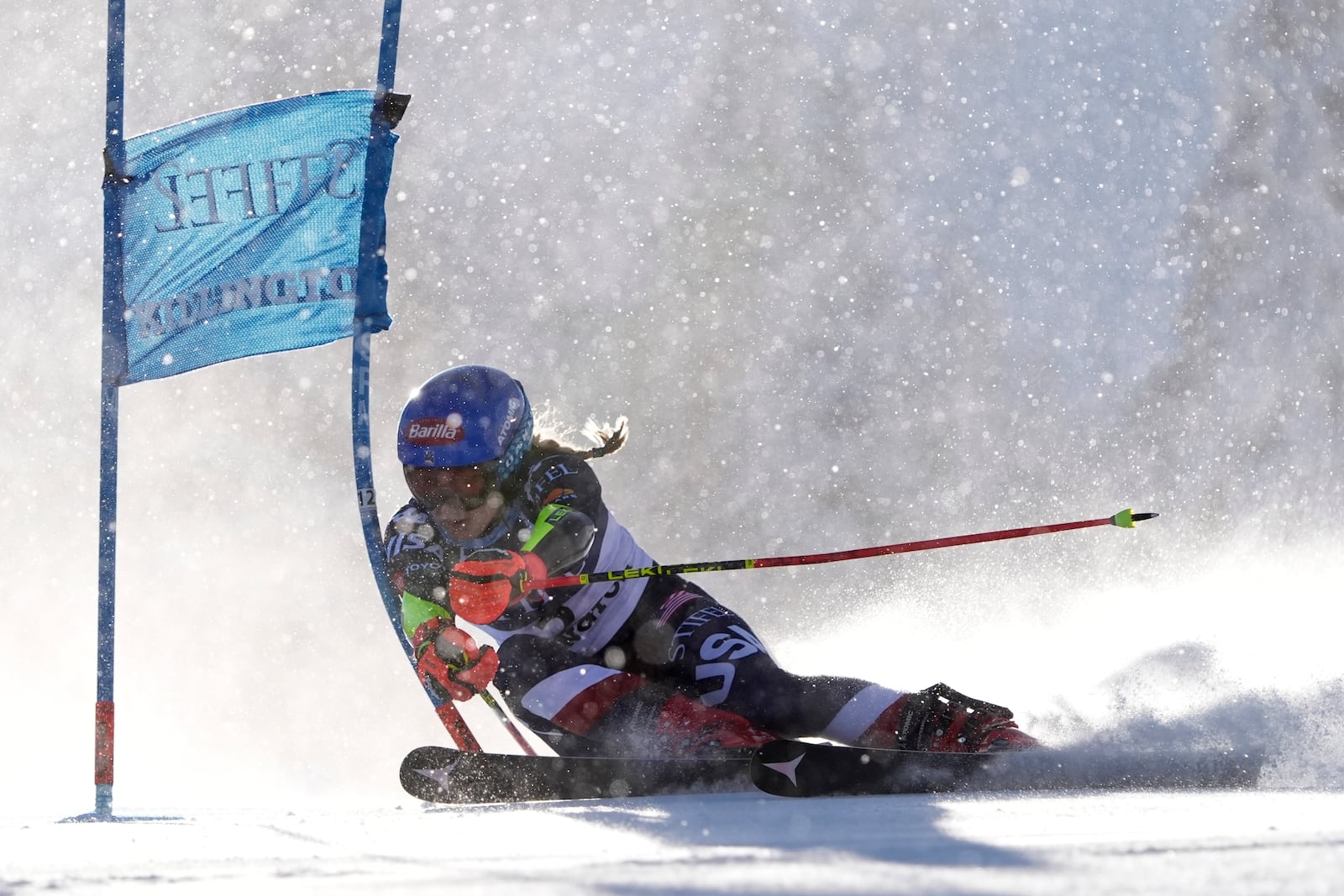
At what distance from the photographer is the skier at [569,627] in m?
3.04

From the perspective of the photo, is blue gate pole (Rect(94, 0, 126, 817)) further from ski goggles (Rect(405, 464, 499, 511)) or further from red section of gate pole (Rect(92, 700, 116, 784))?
ski goggles (Rect(405, 464, 499, 511))

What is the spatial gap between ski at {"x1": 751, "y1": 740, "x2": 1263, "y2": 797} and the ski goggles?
115cm

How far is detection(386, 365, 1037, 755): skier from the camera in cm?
304

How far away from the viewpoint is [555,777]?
2.83 metres

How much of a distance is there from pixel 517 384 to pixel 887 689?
51.3 inches

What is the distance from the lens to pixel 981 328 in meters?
11.3

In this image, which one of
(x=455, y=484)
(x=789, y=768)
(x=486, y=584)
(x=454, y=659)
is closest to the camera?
(x=789, y=768)

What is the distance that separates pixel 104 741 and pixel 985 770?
2350 mm

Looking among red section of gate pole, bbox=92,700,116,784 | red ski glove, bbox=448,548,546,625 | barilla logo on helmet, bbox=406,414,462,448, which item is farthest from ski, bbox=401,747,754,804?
red section of gate pole, bbox=92,700,116,784

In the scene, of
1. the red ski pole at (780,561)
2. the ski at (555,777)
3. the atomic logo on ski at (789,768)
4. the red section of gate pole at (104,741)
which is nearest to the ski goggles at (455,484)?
the red ski pole at (780,561)

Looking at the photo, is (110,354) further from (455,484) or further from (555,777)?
(555,777)

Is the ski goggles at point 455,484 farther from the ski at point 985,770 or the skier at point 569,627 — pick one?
the ski at point 985,770

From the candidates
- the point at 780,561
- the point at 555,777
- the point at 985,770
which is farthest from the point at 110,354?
the point at 985,770

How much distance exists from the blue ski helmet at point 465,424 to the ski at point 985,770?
3.92ft
